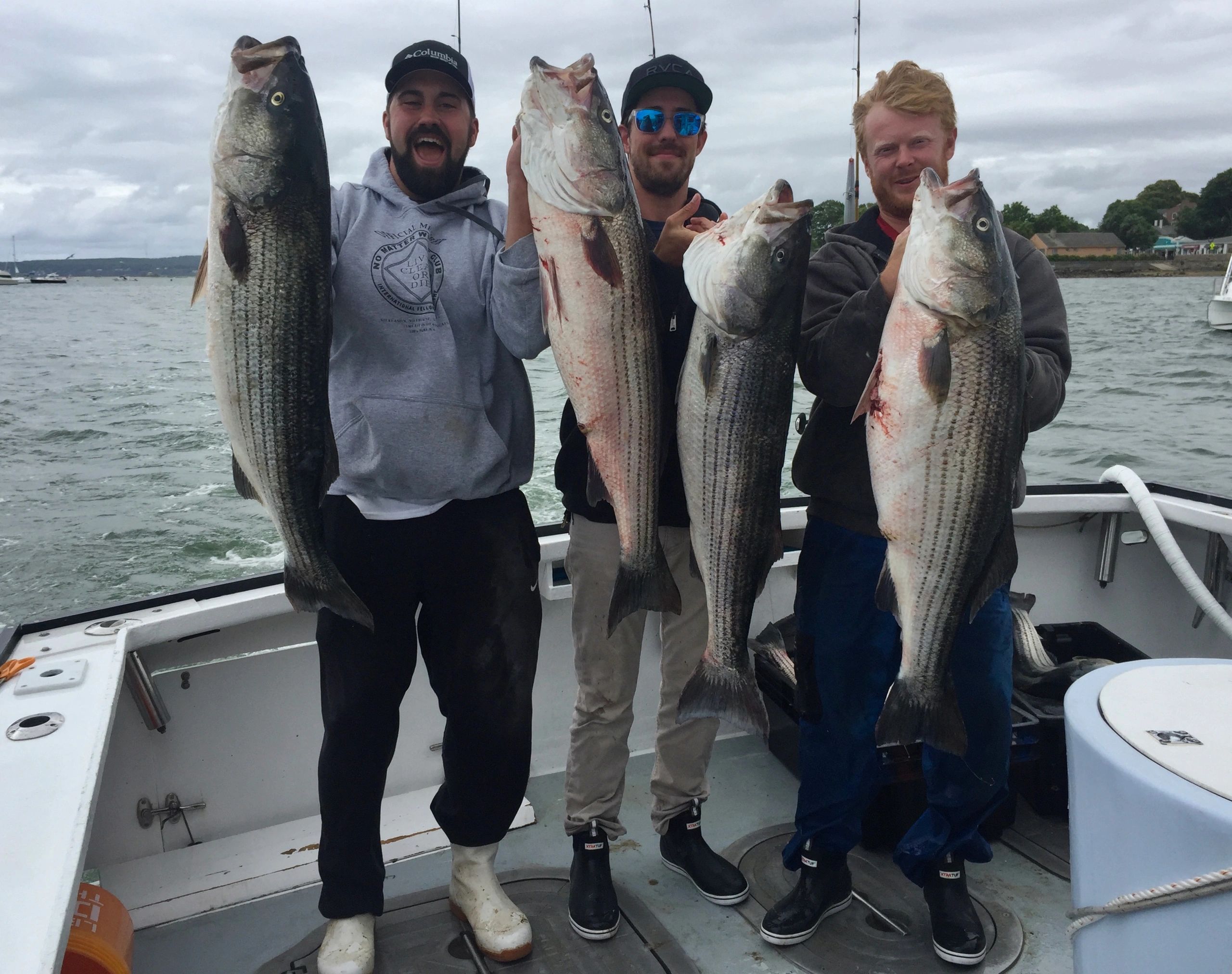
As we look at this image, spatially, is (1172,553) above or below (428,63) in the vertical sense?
below

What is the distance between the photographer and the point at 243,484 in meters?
2.56

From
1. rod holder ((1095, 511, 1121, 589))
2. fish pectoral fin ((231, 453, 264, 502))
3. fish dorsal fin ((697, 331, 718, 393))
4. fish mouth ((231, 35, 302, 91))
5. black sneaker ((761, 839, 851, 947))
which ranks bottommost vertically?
black sneaker ((761, 839, 851, 947))

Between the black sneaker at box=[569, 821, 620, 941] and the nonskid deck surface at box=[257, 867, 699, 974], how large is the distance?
1.6 inches

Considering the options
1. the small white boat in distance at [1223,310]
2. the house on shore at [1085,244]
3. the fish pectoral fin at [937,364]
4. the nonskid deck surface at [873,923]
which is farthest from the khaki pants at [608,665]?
the house on shore at [1085,244]

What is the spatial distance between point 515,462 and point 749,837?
191 cm

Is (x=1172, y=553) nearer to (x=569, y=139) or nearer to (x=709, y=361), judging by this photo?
(x=709, y=361)

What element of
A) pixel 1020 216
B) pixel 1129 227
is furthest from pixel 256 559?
pixel 1129 227

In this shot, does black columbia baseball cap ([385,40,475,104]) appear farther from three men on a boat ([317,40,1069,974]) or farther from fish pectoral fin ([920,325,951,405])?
fish pectoral fin ([920,325,951,405])

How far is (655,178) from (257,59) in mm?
1293

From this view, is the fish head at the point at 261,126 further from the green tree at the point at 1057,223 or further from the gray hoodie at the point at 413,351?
the green tree at the point at 1057,223

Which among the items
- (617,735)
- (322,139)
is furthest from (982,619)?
(322,139)

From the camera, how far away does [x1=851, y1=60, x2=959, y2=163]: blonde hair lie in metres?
2.75

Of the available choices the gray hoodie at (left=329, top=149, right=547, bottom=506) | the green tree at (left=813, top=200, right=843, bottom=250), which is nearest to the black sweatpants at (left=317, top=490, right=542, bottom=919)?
the gray hoodie at (left=329, top=149, right=547, bottom=506)

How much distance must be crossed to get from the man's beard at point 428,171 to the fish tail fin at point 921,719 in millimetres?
Result: 2032
